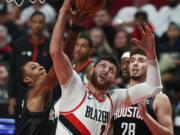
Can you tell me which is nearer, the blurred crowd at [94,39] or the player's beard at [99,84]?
the player's beard at [99,84]

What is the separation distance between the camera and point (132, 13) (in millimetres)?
12000

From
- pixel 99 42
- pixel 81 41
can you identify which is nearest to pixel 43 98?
pixel 81 41

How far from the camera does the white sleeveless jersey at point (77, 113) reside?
5.04 metres

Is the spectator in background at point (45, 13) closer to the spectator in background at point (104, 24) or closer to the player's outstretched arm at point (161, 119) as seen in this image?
the spectator in background at point (104, 24)

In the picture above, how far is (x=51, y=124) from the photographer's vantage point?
5.92m

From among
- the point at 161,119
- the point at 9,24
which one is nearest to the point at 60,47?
the point at 161,119

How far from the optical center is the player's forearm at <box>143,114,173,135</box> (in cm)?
534

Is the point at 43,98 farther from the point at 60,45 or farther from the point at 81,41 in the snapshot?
the point at 81,41

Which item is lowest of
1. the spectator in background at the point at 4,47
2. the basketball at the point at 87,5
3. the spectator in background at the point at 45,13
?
the basketball at the point at 87,5

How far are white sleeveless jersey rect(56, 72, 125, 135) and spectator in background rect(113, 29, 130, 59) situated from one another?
5335 mm

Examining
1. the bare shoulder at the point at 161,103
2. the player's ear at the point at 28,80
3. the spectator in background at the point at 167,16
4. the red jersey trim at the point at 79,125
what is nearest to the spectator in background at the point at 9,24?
the spectator in background at the point at 167,16

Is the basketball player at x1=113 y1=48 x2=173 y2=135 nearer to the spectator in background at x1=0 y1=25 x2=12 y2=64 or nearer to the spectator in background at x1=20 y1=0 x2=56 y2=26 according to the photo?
the spectator in background at x1=0 y1=25 x2=12 y2=64

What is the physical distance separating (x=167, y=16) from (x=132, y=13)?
0.85 metres

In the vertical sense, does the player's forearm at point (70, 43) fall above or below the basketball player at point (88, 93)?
above
